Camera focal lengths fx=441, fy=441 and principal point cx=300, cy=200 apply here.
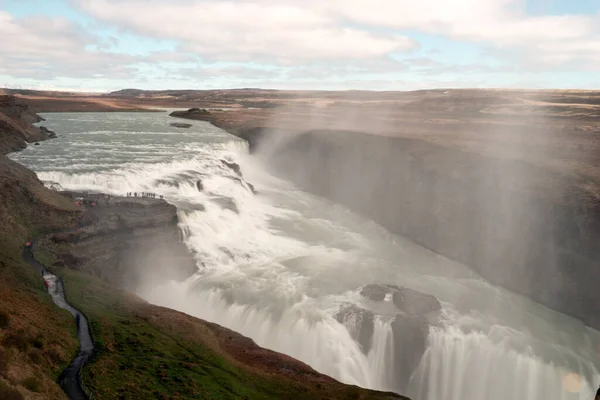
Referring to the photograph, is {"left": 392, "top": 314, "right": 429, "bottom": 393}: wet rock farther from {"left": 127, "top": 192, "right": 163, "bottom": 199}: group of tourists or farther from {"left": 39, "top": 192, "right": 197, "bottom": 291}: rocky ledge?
{"left": 127, "top": 192, "right": 163, "bottom": 199}: group of tourists

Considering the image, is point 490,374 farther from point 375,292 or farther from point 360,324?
point 375,292

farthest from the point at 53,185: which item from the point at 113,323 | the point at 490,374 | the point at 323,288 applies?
the point at 490,374

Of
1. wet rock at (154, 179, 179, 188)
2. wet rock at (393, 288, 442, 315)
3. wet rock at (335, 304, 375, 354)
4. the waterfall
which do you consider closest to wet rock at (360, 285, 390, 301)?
wet rock at (393, 288, 442, 315)

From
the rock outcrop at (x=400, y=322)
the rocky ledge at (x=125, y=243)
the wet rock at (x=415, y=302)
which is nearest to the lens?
the rock outcrop at (x=400, y=322)

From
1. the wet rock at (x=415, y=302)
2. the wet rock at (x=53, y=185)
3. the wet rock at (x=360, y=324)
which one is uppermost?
the wet rock at (x=53, y=185)

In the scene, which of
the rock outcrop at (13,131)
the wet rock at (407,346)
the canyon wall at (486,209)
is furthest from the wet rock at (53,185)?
the canyon wall at (486,209)

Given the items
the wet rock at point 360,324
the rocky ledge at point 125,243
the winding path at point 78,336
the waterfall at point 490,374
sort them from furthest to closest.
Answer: the rocky ledge at point 125,243 → the wet rock at point 360,324 → the waterfall at point 490,374 → the winding path at point 78,336

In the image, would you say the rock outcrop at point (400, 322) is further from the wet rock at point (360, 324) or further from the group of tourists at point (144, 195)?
the group of tourists at point (144, 195)

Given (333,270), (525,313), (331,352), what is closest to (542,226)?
(525,313)
